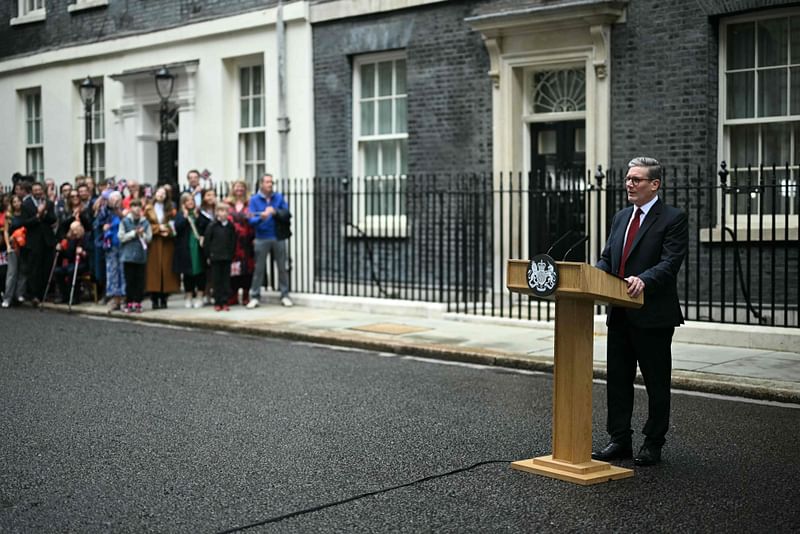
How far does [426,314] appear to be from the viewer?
15297mm

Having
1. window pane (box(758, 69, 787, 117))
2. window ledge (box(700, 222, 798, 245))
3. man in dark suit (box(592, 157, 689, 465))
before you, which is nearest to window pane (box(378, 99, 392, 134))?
window ledge (box(700, 222, 798, 245))

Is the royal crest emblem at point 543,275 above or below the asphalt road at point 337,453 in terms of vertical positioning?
above

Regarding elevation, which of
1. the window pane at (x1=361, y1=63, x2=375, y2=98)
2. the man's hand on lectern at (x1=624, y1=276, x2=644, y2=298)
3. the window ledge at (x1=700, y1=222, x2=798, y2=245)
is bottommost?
the man's hand on lectern at (x1=624, y1=276, x2=644, y2=298)

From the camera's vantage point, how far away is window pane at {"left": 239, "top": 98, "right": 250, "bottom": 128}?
20.7 m

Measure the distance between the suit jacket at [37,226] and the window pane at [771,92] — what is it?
10.7 meters

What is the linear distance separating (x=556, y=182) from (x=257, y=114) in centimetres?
679

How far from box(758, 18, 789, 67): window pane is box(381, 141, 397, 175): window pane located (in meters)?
6.05

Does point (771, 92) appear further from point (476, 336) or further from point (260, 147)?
point (260, 147)

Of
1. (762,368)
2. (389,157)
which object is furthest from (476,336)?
(389,157)

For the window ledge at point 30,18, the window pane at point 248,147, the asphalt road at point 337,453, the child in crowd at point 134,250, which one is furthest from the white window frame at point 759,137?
the window ledge at point 30,18

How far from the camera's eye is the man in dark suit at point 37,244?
18.0m

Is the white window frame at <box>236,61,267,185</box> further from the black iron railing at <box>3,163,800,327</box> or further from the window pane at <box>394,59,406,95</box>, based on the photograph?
the window pane at <box>394,59,406,95</box>

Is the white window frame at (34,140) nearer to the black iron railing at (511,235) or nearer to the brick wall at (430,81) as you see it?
the black iron railing at (511,235)

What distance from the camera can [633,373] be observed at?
23.9ft
